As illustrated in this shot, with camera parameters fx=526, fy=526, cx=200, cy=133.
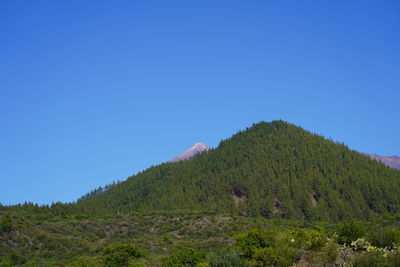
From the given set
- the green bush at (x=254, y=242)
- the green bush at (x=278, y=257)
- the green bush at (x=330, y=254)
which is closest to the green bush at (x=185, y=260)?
the green bush at (x=254, y=242)

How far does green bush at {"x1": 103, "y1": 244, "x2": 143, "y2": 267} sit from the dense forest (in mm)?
122

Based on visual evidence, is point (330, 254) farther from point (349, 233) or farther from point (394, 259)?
point (349, 233)

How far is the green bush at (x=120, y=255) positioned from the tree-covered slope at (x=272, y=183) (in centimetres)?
6357

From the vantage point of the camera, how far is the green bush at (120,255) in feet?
161

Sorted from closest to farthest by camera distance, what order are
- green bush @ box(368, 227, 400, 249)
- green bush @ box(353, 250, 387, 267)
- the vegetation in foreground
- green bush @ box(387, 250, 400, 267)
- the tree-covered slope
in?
green bush @ box(387, 250, 400, 267) < green bush @ box(353, 250, 387, 267) < green bush @ box(368, 227, 400, 249) < the vegetation in foreground < the tree-covered slope

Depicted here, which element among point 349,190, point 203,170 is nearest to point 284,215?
point 349,190

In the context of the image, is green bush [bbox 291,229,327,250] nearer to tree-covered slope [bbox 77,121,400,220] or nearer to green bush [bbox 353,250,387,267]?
green bush [bbox 353,250,387,267]

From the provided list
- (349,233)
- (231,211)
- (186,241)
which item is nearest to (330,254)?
(349,233)

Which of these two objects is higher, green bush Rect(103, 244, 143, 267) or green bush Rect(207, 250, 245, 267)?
green bush Rect(103, 244, 143, 267)

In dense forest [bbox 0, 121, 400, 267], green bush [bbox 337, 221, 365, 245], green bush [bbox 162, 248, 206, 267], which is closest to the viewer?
green bush [bbox 337, 221, 365, 245]

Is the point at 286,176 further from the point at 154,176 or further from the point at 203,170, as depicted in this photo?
the point at 154,176

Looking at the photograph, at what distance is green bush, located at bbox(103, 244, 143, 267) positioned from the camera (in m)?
49.2

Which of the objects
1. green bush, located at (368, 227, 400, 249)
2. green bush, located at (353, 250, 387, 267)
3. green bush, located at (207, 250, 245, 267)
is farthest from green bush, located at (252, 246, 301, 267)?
green bush, located at (368, 227, 400, 249)

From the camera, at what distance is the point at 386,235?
29547 mm
